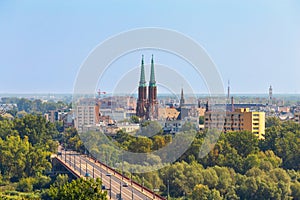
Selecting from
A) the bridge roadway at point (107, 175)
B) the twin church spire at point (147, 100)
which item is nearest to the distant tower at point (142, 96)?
the twin church spire at point (147, 100)

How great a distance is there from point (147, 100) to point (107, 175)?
81.4 feet

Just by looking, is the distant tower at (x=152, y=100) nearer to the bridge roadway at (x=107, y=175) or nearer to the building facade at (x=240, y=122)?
the building facade at (x=240, y=122)

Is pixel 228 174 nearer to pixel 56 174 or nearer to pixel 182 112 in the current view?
pixel 56 174

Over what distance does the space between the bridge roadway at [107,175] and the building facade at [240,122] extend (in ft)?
32.6

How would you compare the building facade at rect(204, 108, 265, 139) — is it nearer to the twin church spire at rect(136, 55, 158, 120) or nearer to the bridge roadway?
the twin church spire at rect(136, 55, 158, 120)

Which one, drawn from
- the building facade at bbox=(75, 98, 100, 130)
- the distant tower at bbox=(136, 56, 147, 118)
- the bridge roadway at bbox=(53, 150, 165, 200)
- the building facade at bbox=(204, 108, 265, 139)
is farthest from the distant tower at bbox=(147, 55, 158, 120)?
the bridge roadway at bbox=(53, 150, 165, 200)

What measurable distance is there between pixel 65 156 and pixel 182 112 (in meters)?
22.7

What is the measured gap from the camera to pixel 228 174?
102ft

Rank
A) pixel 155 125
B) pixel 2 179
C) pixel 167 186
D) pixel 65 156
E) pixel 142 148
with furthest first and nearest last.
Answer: pixel 155 125 < pixel 65 156 < pixel 142 148 < pixel 2 179 < pixel 167 186

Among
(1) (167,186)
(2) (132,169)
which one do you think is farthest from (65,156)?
(1) (167,186)

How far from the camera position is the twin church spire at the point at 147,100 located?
56247 mm

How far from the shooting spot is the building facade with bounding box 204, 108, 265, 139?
163ft

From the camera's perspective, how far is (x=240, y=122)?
5028 cm

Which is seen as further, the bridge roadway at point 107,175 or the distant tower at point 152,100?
the distant tower at point 152,100
